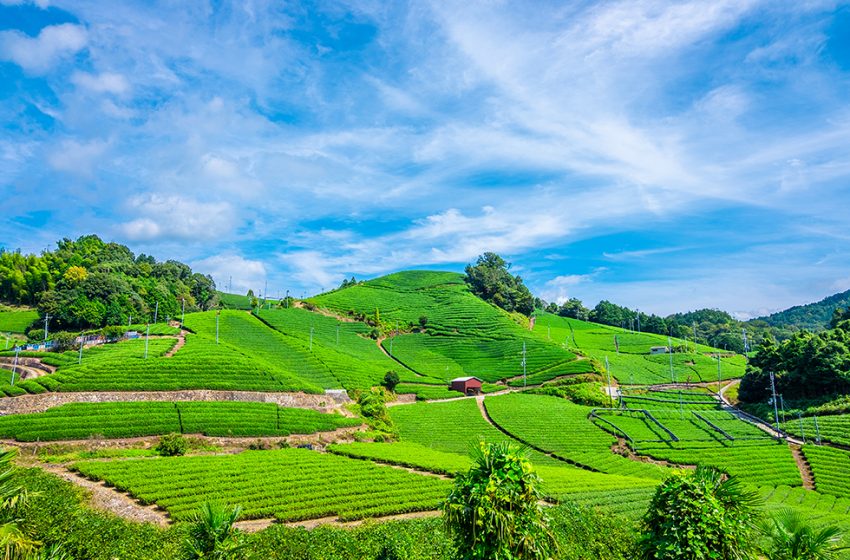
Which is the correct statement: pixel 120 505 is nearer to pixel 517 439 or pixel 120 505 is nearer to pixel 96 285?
pixel 517 439

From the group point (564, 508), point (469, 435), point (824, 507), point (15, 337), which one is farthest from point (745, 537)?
point (15, 337)

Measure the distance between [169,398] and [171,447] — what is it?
11.6 meters

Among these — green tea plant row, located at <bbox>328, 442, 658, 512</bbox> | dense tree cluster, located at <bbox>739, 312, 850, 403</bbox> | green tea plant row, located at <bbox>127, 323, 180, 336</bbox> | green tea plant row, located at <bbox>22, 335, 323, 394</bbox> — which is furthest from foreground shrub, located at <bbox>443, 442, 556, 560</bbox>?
green tea plant row, located at <bbox>127, 323, 180, 336</bbox>

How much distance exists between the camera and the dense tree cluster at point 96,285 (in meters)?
88.2

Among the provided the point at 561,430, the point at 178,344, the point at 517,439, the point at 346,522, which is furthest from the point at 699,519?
the point at 178,344

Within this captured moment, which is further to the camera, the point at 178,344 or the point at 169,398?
the point at 178,344

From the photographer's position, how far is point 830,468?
1795 inches

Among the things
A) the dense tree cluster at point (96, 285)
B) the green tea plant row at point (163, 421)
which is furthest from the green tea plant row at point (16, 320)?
the green tea plant row at point (163, 421)

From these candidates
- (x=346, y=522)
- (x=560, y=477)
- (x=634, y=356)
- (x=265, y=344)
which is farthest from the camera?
(x=634, y=356)

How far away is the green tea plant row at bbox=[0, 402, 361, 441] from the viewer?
40.1 meters

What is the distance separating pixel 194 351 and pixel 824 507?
212ft

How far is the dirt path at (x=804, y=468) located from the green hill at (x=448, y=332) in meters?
35.5

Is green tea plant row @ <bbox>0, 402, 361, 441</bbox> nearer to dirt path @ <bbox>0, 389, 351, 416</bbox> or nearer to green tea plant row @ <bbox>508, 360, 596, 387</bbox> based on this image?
dirt path @ <bbox>0, 389, 351, 416</bbox>

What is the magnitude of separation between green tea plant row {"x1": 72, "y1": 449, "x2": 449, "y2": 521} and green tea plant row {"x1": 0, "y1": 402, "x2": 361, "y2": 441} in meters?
8.10
